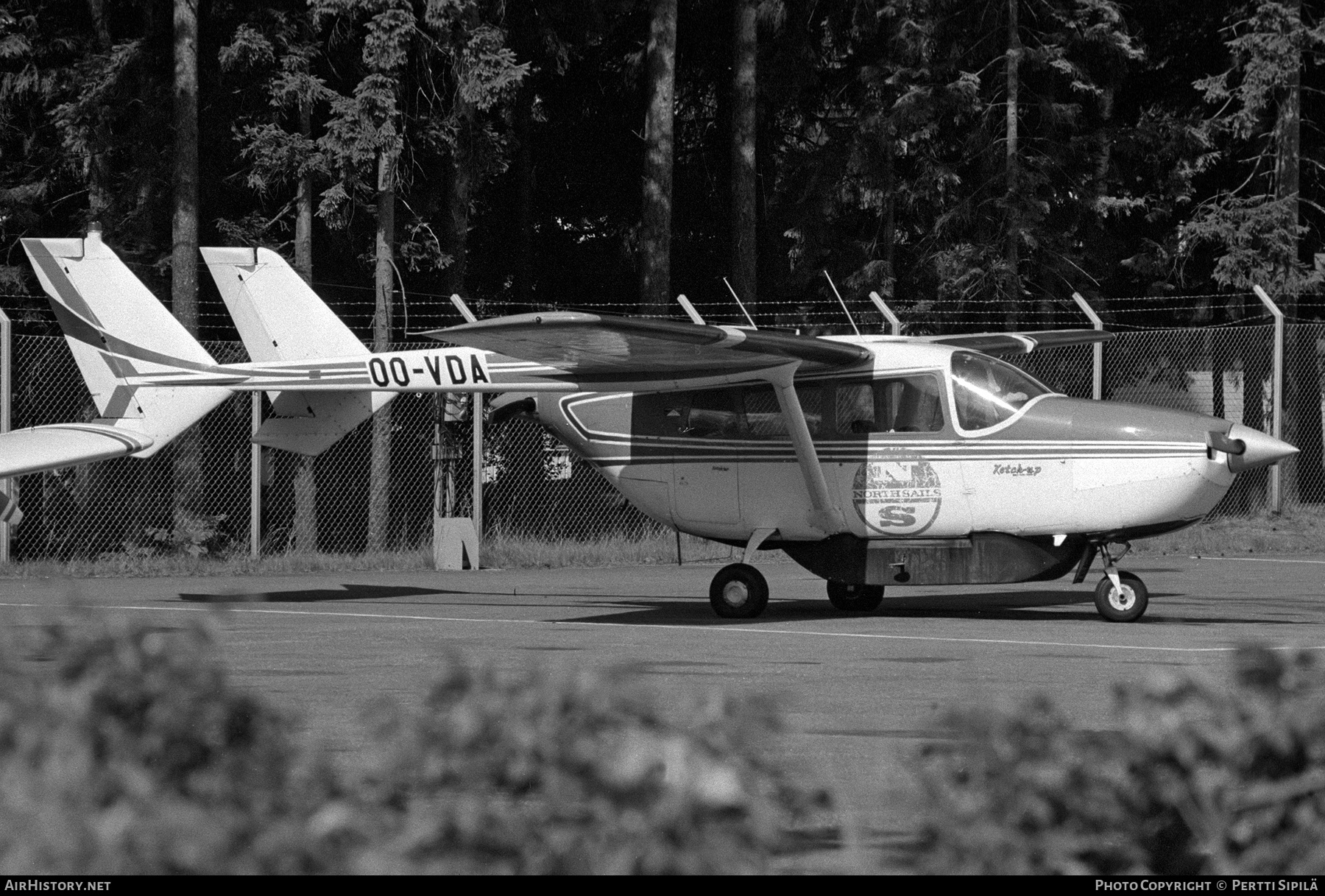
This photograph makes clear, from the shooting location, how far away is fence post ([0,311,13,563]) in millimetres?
18000

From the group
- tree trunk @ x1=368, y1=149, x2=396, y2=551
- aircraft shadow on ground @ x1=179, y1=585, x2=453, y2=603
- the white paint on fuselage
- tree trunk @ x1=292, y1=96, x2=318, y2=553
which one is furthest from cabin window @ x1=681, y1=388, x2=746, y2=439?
tree trunk @ x1=292, y1=96, x2=318, y2=553

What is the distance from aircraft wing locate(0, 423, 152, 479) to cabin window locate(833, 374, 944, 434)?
19.2ft

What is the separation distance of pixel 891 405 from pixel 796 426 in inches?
32.9

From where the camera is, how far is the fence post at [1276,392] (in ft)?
72.3

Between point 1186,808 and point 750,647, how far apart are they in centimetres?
844

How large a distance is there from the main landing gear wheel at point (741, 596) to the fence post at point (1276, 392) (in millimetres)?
9865

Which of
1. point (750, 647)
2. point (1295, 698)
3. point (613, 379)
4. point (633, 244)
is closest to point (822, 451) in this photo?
point (613, 379)

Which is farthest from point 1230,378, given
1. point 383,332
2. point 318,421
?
point 318,421

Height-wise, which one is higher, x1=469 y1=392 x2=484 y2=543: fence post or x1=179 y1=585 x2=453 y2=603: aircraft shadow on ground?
x1=469 y1=392 x2=484 y2=543: fence post

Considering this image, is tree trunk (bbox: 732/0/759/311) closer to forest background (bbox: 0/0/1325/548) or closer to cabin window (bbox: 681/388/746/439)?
forest background (bbox: 0/0/1325/548)

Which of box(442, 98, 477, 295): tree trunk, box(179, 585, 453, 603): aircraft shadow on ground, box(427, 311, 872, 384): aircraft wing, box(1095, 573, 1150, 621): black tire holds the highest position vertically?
box(442, 98, 477, 295): tree trunk

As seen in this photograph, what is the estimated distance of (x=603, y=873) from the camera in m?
3.02

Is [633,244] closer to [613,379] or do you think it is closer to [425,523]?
[425,523]

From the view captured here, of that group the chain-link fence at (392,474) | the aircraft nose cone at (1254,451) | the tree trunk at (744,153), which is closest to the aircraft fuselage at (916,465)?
the aircraft nose cone at (1254,451)
